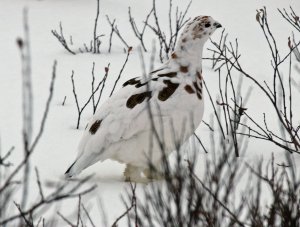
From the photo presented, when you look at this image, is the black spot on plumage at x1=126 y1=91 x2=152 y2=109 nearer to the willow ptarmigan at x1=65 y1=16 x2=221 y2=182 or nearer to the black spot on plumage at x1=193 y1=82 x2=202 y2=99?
the willow ptarmigan at x1=65 y1=16 x2=221 y2=182

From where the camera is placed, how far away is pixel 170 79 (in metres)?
3.61

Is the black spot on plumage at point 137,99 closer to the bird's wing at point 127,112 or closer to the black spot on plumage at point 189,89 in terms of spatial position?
the bird's wing at point 127,112

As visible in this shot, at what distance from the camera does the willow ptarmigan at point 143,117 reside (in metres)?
3.48

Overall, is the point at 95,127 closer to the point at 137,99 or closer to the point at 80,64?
the point at 137,99

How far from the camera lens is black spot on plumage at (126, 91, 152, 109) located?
3.53 metres

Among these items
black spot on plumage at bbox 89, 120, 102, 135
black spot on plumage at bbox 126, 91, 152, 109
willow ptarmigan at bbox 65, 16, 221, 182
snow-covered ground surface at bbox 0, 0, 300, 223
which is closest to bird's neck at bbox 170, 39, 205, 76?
willow ptarmigan at bbox 65, 16, 221, 182

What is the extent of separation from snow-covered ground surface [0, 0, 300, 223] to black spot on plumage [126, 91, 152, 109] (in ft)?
1.49

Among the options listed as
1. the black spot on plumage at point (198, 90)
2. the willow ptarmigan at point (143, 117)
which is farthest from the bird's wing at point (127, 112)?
the black spot on plumage at point (198, 90)

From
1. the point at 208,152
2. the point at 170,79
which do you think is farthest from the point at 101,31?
the point at 170,79

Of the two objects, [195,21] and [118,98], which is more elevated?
[195,21]

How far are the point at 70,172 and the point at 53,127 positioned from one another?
1126mm

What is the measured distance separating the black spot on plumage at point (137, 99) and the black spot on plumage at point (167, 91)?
6cm

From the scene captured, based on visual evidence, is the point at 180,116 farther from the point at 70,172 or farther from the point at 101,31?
the point at 101,31

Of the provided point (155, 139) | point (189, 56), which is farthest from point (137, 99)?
point (189, 56)
